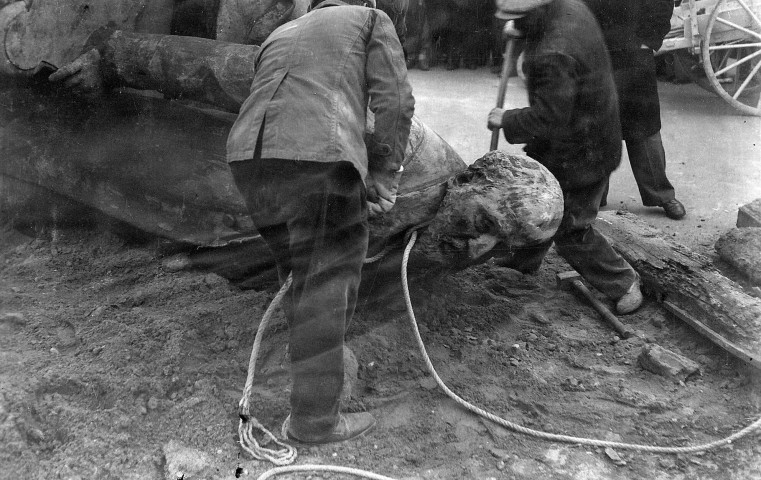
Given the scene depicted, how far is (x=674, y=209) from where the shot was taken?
3.75m

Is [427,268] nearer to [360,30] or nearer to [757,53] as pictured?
[360,30]

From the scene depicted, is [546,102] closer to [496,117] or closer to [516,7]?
[496,117]

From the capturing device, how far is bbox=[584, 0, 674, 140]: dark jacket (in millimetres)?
2762

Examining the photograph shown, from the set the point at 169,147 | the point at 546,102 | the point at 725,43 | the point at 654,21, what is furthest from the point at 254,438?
the point at 725,43

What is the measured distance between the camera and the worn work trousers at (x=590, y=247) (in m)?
2.83

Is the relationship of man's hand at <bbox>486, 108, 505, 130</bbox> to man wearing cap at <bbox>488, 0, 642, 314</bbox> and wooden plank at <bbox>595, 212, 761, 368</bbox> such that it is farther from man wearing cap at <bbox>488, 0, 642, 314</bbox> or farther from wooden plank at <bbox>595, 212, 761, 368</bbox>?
wooden plank at <bbox>595, 212, 761, 368</bbox>

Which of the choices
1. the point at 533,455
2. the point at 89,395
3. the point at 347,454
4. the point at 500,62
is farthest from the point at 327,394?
the point at 500,62

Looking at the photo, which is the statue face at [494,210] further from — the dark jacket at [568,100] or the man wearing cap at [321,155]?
the man wearing cap at [321,155]

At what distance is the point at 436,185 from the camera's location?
248 cm

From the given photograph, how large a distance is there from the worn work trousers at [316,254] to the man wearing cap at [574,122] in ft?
3.16

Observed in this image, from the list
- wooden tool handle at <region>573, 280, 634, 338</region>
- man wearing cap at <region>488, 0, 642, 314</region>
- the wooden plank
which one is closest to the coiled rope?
the wooden plank

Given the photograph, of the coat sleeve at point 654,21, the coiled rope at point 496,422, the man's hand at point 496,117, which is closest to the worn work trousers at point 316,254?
the coiled rope at point 496,422

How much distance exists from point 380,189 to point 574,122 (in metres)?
1.00

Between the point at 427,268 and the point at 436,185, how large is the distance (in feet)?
1.09
